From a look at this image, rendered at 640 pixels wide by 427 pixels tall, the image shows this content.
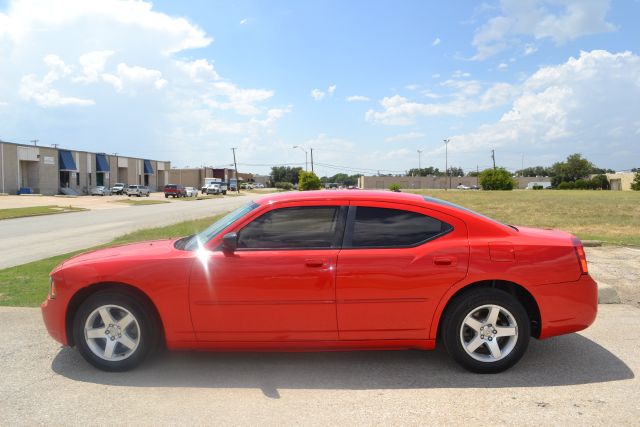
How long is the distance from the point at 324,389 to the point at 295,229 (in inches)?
51.7

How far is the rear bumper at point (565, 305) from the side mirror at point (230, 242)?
2486mm

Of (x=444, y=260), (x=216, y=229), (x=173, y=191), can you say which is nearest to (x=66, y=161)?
(x=173, y=191)


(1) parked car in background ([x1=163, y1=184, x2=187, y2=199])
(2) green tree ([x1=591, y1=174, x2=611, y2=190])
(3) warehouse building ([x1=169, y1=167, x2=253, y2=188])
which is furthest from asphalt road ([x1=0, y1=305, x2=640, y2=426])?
(2) green tree ([x1=591, y1=174, x2=611, y2=190])

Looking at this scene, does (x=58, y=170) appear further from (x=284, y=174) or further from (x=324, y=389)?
(x=284, y=174)

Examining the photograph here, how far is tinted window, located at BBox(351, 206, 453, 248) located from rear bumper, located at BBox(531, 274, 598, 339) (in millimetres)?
967

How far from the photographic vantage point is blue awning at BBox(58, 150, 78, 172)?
62875mm

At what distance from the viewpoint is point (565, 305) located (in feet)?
13.5

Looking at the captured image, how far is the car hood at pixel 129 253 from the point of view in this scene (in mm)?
4195

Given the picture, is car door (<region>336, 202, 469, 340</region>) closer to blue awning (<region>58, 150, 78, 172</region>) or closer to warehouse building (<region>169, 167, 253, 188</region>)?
blue awning (<region>58, 150, 78, 172</region>)

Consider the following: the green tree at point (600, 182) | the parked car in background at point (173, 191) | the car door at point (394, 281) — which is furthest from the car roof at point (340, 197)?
the green tree at point (600, 182)

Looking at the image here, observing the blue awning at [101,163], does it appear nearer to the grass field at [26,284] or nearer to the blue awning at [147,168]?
the blue awning at [147,168]

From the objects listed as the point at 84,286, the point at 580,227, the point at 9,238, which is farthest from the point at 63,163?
the point at 84,286

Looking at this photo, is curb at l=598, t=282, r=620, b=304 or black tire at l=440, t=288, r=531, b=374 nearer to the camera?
black tire at l=440, t=288, r=531, b=374

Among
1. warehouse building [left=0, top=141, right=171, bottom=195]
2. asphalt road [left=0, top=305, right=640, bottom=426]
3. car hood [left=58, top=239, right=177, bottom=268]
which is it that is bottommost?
asphalt road [left=0, top=305, right=640, bottom=426]
